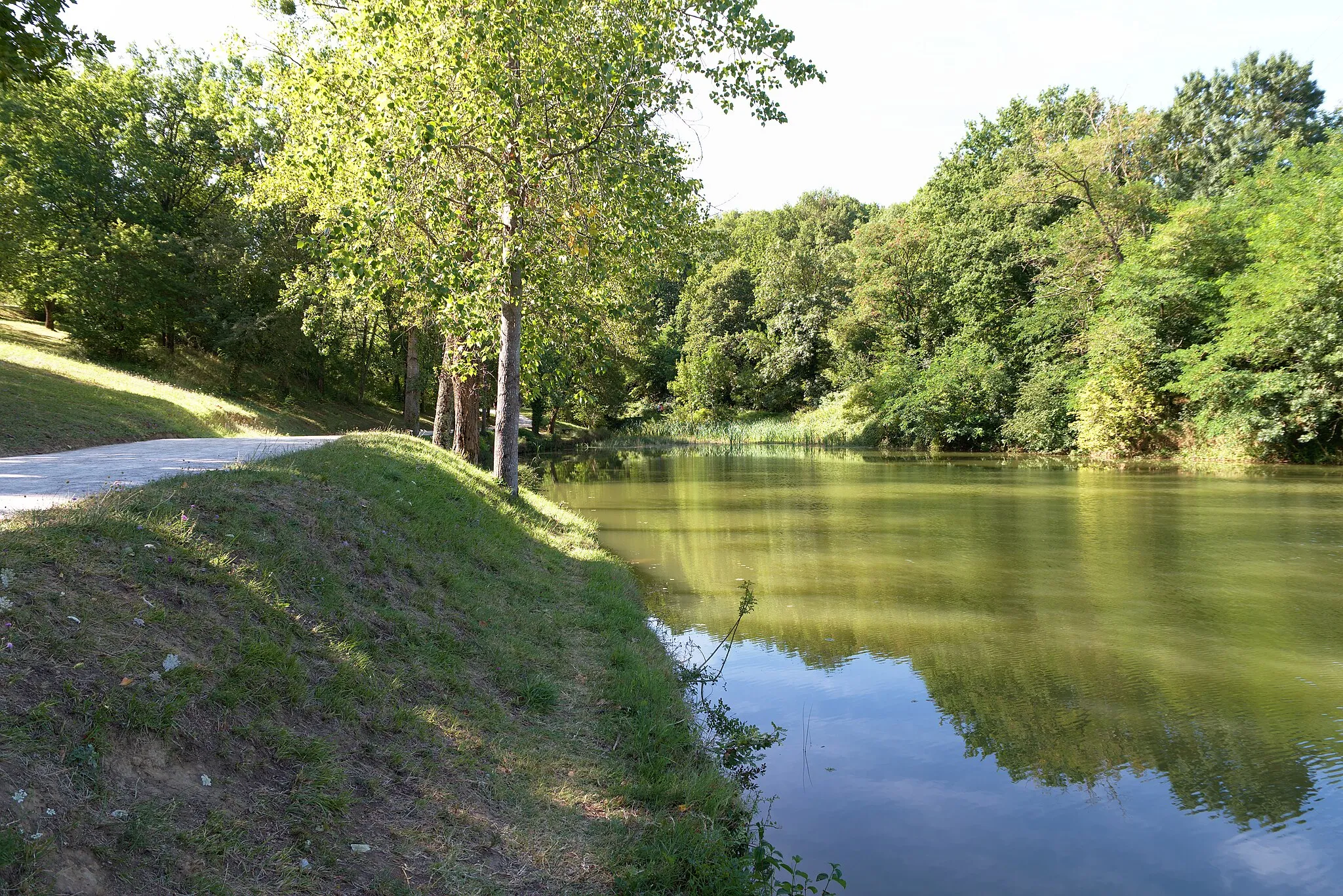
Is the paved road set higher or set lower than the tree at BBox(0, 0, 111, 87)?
lower

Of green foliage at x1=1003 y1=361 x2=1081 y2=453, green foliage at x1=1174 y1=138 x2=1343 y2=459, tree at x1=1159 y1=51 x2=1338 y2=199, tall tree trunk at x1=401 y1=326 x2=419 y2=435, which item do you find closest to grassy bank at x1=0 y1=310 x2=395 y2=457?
tall tree trunk at x1=401 y1=326 x2=419 y2=435

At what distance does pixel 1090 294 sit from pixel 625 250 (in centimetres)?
3466

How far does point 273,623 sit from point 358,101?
993cm

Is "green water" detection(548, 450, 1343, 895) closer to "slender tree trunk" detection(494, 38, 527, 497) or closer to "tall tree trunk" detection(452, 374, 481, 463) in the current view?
"slender tree trunk" detection(494, 38, 527, 497)

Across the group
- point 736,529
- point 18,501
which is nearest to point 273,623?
point 18,501

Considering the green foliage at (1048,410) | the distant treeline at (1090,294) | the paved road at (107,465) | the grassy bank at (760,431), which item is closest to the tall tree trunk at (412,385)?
the distant treeline at (1090,294)

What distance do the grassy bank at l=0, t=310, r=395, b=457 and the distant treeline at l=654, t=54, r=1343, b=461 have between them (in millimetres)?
11990

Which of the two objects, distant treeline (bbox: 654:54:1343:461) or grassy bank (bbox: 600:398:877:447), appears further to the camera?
grassy bank (bbox: 600:398:877:447)

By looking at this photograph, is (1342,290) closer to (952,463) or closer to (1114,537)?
(952,463)

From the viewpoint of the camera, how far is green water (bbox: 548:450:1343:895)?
5.18m

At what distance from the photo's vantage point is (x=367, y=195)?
1141cm

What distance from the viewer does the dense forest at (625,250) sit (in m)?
11.4

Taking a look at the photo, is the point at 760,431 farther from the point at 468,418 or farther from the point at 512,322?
the point at 512,322

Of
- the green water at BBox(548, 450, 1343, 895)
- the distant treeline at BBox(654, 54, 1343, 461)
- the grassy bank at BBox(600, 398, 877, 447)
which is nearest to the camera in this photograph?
the green water at BBox(548, 450, 1343, 895)
